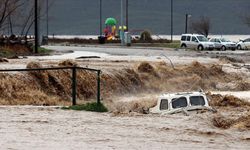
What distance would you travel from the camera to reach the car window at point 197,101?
69.8 ft

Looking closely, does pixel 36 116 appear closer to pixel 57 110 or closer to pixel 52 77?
pixel 57 110

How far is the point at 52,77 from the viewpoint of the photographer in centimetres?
2817

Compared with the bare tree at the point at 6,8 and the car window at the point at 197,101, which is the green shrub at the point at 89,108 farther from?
the bare tree at the point at 6,8

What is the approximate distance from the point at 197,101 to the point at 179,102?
1.87ft

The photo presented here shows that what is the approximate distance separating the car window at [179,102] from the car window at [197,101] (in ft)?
0.74

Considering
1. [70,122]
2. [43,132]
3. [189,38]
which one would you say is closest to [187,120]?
[70,122]

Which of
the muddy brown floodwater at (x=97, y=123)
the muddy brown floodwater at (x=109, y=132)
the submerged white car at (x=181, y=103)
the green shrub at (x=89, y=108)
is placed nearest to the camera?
the muddy brown floodwater at (x=109, y=132)

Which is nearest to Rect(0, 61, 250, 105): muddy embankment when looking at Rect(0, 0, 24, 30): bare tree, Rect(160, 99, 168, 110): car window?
Rect(160, 99, 168, 110): car window

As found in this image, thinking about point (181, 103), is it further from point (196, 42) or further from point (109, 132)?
point (196, 42)

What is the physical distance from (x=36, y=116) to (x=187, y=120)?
342cm

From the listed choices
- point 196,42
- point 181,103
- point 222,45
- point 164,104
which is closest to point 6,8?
point 196,42

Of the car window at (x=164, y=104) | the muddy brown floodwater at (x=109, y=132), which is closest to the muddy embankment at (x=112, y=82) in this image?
the car window at (x=164, y=104)

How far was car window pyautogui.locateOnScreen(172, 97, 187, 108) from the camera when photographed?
69.2ft

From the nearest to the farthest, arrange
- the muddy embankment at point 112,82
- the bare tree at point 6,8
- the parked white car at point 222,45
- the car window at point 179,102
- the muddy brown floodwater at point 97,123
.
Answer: the muddy brown floodwater at point 97,123 → the car window at point 179,102 → the muddy embankment at point 112,82 → the bare tree at point 6,8 → the parked white car at point 222,45
